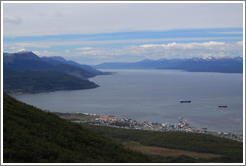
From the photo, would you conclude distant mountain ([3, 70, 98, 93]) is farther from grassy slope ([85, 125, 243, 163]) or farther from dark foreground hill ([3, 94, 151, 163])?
dark foreground hill ([3, 94, 151, 163])

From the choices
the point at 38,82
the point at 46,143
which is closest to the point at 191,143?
the point at 46,143

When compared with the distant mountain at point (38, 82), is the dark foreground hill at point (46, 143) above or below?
below

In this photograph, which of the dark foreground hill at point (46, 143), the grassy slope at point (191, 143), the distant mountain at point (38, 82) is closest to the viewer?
the dark foreground hill at point (46, 143)

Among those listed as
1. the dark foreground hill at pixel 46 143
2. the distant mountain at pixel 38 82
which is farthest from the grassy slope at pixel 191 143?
the distant mountain at pixel 38 82

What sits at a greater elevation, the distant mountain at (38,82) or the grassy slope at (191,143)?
the distant mountain at (38,82)

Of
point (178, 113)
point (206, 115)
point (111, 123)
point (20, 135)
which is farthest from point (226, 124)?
point (20, 135)

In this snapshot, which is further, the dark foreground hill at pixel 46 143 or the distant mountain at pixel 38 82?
the distant mountain at pixel 38 82

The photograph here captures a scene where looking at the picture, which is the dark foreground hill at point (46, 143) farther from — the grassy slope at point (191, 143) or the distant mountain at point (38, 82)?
the distant mountain at point (38, 82)

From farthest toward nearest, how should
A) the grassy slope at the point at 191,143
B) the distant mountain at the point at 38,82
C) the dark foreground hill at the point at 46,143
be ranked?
the distant mountain at the point at 38,82 → the grassy slope at the point at 191,143 → the dark foreground hill at the point at 46,143

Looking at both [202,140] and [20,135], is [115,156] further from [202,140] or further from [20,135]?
[202,140]

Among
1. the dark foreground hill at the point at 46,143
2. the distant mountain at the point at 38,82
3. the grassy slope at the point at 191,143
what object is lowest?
the grassy slope at the point at 191,143
